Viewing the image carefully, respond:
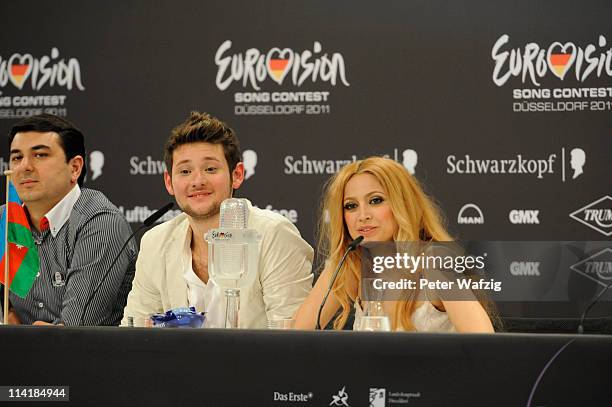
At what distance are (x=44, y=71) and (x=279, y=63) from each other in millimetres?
1342

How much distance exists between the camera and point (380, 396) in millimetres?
1492

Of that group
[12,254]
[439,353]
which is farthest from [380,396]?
[12,254]

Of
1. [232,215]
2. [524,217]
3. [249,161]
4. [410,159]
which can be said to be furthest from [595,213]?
[232,215]

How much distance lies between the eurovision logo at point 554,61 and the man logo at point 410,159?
572mm

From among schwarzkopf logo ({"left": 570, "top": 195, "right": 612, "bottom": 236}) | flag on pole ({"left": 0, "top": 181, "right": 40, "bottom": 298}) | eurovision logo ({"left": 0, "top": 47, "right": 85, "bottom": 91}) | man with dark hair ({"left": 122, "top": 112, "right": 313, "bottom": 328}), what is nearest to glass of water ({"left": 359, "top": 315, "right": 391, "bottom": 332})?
man with dark hair ({"left": 122, "top": 112, "right": 313, "bottom": 328})

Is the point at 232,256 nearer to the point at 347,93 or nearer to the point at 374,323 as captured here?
the point at 374,323

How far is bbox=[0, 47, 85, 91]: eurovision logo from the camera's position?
4934 millimetres

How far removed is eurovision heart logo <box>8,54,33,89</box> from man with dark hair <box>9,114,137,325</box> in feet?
6.27

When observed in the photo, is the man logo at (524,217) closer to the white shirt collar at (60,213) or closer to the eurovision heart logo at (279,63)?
the eurovision heart logo at (279,63)

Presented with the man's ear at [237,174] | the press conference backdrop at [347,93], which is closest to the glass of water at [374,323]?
the man's ear at [237,174]

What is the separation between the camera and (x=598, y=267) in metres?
1.74

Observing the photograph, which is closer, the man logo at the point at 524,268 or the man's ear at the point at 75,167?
the man logo at the point at 524,268

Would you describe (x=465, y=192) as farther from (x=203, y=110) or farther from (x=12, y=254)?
(x=12, y=254)

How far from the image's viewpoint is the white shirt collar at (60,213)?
10.3 ft
